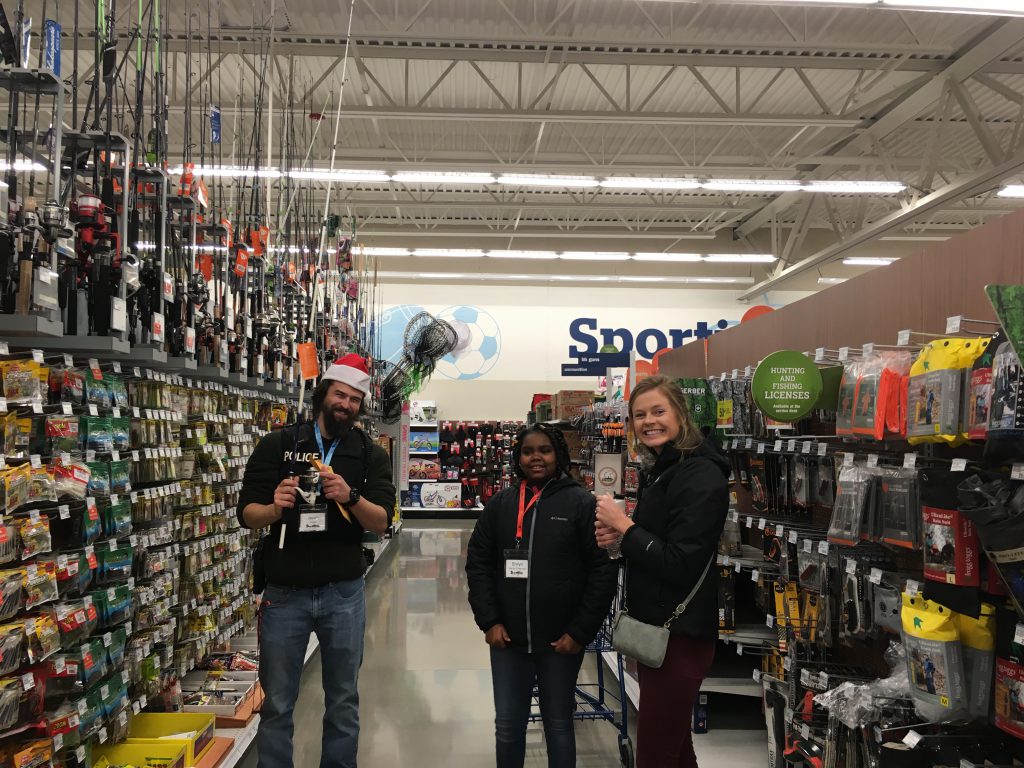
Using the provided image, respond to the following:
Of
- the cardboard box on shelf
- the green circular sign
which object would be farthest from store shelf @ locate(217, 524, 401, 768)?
the cardboard box on shelf

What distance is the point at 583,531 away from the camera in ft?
9.08

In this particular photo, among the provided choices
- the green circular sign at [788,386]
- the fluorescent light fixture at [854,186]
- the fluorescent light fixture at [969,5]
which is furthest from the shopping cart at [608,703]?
the fluorescent light fixture at [854,186]

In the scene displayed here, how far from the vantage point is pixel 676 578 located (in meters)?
2.30

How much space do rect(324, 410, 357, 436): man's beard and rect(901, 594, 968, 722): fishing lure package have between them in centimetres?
187

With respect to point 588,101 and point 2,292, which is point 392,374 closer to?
point 588,101

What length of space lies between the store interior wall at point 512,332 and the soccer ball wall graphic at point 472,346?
2cm

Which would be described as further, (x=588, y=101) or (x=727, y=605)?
(x=588, y=101)

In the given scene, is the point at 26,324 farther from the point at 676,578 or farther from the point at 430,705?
the point at 430,705

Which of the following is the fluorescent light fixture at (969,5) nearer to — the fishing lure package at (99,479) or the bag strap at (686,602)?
the bag strap at (686,602)

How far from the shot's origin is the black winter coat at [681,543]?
2.30 meters

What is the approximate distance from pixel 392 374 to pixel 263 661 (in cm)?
837

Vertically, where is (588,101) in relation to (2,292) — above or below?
above

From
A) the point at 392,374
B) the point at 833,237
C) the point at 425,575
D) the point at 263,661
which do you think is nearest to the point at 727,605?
the point at 263,661

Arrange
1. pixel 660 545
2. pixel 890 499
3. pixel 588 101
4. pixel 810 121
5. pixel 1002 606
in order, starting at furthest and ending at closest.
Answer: pixel 588 101 < pixel 810 121 < pixel 890 499 < pixel 660 545 < pixel 1002 606
